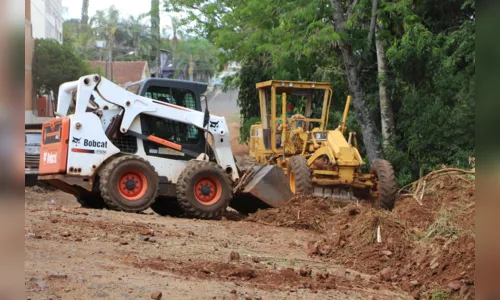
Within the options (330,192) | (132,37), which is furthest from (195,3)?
(132,37)

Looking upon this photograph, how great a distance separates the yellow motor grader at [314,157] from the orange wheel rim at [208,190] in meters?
1.62

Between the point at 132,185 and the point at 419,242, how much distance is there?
621 centimetres

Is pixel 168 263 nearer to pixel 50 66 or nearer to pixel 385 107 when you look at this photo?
pixel 385 107

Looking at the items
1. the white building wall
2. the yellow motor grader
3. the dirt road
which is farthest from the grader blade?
the white building wall

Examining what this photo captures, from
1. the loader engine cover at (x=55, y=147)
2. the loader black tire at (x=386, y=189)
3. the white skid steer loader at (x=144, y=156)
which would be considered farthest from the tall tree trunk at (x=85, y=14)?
the loader black tire at (x=386, y=189)

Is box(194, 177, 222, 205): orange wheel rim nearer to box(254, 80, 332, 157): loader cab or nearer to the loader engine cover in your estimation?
the loader engine cover

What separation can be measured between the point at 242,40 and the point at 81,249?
1756 cm

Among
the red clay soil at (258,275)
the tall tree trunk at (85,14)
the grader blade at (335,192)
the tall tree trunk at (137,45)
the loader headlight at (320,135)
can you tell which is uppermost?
the tall tree trunk at (85,14)

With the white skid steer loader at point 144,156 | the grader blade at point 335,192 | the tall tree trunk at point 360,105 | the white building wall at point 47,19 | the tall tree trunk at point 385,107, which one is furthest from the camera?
the white building wall at point 47,19

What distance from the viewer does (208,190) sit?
1448 centimetres

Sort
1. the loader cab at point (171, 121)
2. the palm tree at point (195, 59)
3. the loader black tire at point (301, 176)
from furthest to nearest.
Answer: the palm tree at point (195, 59)
the loader black tire at point (301, 176)
the loader cab at point (171, 121)

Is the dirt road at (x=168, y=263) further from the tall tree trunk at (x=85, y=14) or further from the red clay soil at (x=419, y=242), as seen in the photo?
the tall tree trunk at (x=85, y=14)

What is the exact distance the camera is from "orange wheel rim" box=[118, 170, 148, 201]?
541 inches

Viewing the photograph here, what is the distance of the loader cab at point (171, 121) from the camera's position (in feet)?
48.0
